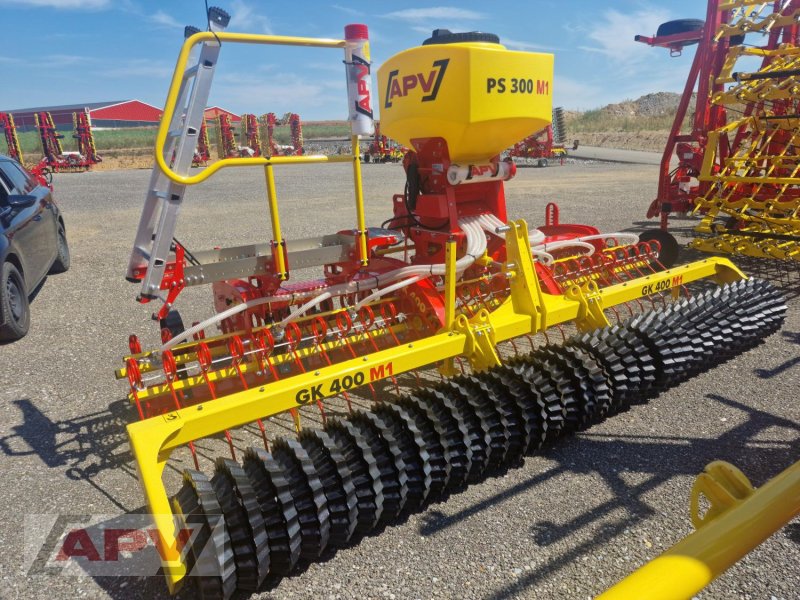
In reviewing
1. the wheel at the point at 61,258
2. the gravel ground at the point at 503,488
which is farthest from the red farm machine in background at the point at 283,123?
the gravel ground at the point at 503,488

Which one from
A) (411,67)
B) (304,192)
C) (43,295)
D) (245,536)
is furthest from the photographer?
(304,192)

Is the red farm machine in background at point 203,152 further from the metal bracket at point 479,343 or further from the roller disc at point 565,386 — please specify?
the roller disc at point 565,386

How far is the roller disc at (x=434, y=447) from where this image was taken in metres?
2.62

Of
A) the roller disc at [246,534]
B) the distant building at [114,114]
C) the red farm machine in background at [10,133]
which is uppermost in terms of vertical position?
the distant building at [114,114]

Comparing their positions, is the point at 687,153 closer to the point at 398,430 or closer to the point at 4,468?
the point at 398,430

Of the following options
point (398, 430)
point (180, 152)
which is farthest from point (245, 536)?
point (180, 152)

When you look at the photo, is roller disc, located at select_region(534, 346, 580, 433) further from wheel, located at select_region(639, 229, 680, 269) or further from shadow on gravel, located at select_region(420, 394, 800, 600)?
wheel, located at select_region(639, 229, 680, 269)

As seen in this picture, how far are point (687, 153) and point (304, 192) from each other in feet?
36.0

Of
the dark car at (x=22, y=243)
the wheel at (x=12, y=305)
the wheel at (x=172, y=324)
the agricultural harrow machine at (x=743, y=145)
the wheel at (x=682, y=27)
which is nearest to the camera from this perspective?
the wheel at (x=172, y=324)

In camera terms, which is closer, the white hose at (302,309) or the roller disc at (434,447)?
the roller disc at (434,447)

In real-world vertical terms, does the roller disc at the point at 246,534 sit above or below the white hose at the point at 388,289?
below

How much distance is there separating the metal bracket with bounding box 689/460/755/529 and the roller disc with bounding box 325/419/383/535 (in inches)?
49.0

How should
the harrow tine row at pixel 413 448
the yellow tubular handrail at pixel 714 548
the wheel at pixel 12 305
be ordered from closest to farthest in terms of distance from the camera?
the yellow tubular handrail at pixel 714 548 → the harrow tine row at pixel 413 448 → the wheel at pixel 12 305

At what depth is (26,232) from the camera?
235 inches
